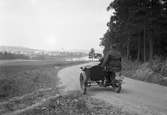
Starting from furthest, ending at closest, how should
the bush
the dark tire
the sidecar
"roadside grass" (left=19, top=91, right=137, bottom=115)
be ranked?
1. the bush
2. the sidecar
3. the dark tire
4. "roadside grass" (left=19, top=91, right=137, bottom=115)

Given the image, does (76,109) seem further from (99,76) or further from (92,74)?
(99,76)

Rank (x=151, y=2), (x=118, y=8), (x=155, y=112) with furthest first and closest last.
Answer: (x=118, y=8), (x=151, y=2), (x=155, y=112)

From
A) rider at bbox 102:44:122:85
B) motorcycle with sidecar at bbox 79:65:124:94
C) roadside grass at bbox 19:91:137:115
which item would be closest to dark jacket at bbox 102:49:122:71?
rider at bbox 102:44:122:85

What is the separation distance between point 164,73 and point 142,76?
1981mm

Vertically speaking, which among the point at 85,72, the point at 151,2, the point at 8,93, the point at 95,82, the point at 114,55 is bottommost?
the point at 8,93

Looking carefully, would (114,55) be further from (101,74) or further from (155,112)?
(155,112)

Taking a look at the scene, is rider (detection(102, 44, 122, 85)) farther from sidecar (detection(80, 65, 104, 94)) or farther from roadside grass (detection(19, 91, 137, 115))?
roadside grass (detection(19, 91, 137, 115))

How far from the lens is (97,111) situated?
5.02 m

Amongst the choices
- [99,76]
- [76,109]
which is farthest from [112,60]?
[76,109]

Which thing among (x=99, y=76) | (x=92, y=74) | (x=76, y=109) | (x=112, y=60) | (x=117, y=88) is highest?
(x=112, y=60)

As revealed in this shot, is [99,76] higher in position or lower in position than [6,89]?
higher

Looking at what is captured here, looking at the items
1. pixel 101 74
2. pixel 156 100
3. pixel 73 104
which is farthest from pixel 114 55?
pixel 73 104

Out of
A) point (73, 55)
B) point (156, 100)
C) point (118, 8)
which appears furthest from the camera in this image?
point (73, 55)

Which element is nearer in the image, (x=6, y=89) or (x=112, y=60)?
(x=112, y=60)
